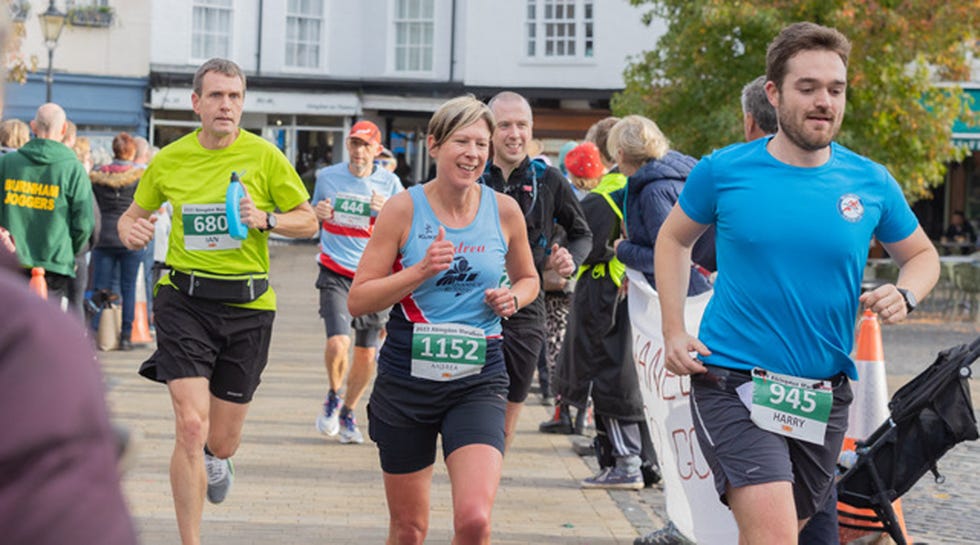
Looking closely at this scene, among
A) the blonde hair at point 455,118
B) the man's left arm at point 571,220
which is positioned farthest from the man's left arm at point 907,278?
the man's left arm at point 571,220

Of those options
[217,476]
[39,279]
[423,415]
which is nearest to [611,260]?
[217,476]

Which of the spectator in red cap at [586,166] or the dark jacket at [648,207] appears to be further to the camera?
the spectator in red cap at [586,166]

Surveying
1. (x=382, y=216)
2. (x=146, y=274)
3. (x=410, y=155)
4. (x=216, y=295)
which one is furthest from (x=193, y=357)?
(x=410, y=155)

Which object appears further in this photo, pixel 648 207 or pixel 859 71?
pixel 859 71

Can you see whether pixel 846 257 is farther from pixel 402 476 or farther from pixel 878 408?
pixel 878 408

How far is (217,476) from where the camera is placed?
6.91 metres

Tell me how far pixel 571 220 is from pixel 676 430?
1.78 meters

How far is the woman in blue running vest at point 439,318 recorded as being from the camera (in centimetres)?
523

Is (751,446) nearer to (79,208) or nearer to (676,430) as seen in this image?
(676,430)

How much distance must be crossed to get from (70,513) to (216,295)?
520cm

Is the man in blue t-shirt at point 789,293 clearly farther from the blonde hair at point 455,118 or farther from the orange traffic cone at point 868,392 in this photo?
the orange traffic cone at point 868,392

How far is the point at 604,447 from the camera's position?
8859 mm

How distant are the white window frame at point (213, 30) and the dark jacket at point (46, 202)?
29311mm

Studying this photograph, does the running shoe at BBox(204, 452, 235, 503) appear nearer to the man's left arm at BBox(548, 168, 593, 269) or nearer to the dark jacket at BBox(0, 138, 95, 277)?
the man's left arm at BBox(548, 168, 593, 269)
